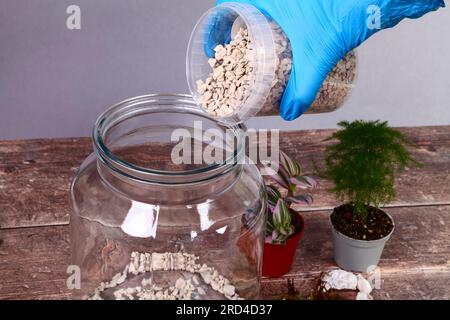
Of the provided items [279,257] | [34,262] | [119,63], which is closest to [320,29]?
[279,257]

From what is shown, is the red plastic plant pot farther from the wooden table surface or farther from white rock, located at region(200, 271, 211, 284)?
white rock, located at region(200, 271, 211, 284)

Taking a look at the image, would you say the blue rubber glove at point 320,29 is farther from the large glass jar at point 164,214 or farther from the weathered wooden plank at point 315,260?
the weathered wooden plank at point 315,260

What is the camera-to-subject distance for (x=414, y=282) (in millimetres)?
1016

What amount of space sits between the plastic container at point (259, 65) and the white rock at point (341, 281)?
0.25 meters

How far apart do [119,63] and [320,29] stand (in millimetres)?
819

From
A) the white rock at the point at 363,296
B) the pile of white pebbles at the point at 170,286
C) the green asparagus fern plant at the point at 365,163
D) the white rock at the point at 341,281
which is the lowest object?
the white rock at the point at 363,296

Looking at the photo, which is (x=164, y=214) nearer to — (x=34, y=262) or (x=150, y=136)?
(x=150, y=136)

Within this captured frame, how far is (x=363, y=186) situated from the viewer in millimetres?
997

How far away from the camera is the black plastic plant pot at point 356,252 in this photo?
1.00 meters

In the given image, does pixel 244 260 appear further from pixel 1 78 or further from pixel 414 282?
pixel 1 78

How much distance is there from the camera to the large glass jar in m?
0.84

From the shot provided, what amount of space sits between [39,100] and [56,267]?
0.72 m

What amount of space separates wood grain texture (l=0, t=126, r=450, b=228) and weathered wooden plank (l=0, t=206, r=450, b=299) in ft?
0.12

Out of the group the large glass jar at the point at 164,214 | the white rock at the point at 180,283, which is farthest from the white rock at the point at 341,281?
the white rock at the point at 180,283
